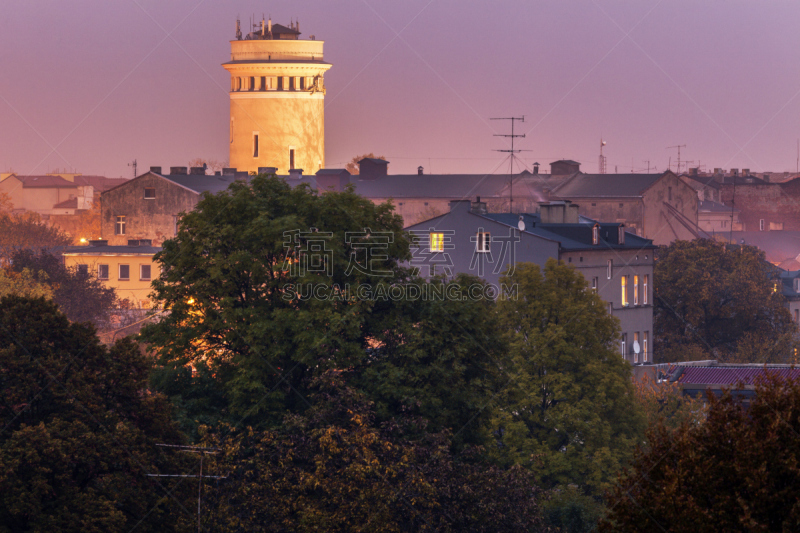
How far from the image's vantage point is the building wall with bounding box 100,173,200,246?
9238 cm

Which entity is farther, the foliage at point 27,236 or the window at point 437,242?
the foliage at point 27,236

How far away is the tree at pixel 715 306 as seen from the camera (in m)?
67.9

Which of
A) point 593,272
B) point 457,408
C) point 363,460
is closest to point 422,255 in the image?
point 593,272

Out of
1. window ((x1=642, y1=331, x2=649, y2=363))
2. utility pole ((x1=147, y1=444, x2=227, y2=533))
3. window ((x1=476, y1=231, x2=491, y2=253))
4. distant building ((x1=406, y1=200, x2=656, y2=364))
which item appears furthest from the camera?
window ((x1=642, y1=331, x2=649, y2=363))

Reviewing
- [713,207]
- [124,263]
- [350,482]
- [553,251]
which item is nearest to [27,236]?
[124,263]

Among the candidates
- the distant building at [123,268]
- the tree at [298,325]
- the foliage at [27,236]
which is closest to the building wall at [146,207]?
the distant building at [123,268]

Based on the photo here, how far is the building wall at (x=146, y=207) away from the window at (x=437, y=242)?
118 feet

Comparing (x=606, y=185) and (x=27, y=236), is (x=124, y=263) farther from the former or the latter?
(x=606, y=185)

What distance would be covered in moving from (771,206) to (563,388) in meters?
101

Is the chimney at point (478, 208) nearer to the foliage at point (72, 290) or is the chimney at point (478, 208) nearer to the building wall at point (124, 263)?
the foliage at point (72, 290)

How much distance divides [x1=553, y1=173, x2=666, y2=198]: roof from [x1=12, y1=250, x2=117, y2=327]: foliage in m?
45.5

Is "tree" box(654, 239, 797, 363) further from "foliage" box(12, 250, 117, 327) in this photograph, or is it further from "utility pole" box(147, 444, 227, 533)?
"utility pole" box(147, 444, 227, 533)

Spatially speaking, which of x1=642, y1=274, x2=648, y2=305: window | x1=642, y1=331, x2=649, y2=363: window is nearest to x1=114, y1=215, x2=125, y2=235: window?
x1=642, y1=274, x2=648, y2=305: window

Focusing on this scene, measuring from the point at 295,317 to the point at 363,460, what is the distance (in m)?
5.30
